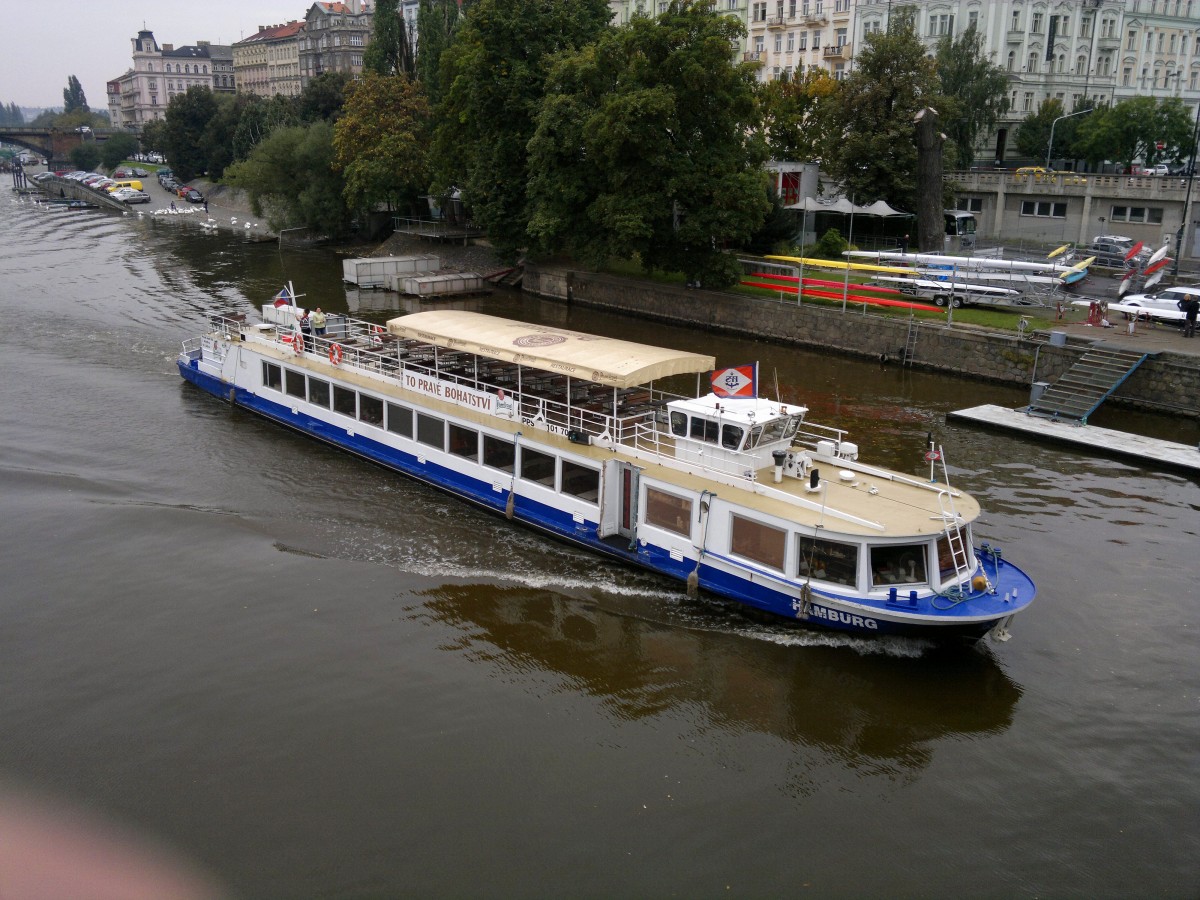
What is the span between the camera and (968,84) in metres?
61.6

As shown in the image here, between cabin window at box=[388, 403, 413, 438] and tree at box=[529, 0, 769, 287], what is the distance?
21.5m

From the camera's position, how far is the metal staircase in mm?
30156

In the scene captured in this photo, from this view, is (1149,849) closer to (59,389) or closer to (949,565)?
(949,565)

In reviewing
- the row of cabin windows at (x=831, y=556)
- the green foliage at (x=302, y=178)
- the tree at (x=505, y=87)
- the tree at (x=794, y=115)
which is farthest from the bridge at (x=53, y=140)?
the row of cabin windows at (x=831, y=556)

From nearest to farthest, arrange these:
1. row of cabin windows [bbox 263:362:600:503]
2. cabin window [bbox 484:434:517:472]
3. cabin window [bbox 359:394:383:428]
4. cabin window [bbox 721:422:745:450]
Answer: cabin window [bbox 721:422:745:450] < row of cabin windows [bbox 263:362:600:503] < cabin window [bbox 484:434:517:472] < cabin window [bbox 359:394:383:428]

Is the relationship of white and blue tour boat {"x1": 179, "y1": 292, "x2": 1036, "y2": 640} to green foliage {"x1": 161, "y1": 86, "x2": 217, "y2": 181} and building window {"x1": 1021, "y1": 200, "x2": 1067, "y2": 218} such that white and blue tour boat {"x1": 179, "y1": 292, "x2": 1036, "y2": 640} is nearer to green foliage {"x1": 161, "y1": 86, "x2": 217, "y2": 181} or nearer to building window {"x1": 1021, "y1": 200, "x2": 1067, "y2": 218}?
building window {"x1": 1021, "y1": 200, "x2": 1067, "y2": 218}

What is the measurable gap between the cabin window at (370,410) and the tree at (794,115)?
3910 centimetres

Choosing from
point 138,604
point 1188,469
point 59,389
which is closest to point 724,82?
point 1188,469

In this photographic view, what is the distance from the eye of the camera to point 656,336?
44.9m

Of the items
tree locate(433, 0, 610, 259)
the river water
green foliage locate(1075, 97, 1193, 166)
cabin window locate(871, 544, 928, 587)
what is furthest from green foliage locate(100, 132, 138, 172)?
cabin window locate(871, 544, 928, 587)

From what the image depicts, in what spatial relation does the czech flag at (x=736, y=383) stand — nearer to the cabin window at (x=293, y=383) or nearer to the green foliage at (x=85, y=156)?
the cabin window at (x=293, y=383)

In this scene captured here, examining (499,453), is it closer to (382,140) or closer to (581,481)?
(581,481)

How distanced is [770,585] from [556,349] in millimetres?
8125

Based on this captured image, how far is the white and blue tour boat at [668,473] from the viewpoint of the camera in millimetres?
16766
